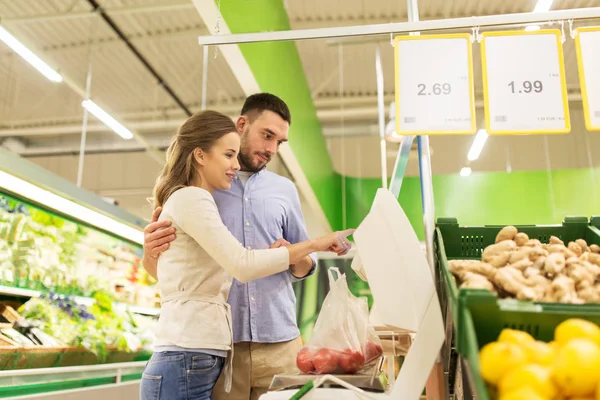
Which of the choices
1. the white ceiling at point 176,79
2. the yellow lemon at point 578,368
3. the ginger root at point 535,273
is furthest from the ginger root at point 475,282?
the white ceiling at point 176,79

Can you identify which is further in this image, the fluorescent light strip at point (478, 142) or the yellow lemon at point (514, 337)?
the fluorescent light strip at point (478, 142)

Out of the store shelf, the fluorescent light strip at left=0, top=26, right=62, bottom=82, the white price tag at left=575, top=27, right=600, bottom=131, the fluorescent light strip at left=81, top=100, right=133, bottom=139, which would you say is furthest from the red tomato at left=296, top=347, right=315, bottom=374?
the fluorescent light strip at left=81, top=100, right=133, bottom=139

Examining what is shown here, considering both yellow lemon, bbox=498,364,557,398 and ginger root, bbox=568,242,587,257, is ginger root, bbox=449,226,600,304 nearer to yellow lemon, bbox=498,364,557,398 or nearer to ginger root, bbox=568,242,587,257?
ginger root, bbox=568,242,587,257

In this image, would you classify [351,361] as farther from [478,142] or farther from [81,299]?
[478,142]

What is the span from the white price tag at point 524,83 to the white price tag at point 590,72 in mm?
117

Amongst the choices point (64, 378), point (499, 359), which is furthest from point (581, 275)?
point (64, 378)

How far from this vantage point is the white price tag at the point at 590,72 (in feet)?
7.74

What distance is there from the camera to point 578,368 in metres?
0.91

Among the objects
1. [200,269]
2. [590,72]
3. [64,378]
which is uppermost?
[590,72]

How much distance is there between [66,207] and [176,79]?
234 inches

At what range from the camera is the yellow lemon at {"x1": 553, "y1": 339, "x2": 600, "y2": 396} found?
91 cm

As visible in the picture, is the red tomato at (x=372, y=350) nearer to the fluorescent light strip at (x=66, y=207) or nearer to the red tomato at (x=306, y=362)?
the red tomato at (x=306, y=362)

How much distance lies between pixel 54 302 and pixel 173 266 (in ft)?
8.51

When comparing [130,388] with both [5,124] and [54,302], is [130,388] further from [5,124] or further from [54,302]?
[5,124]
